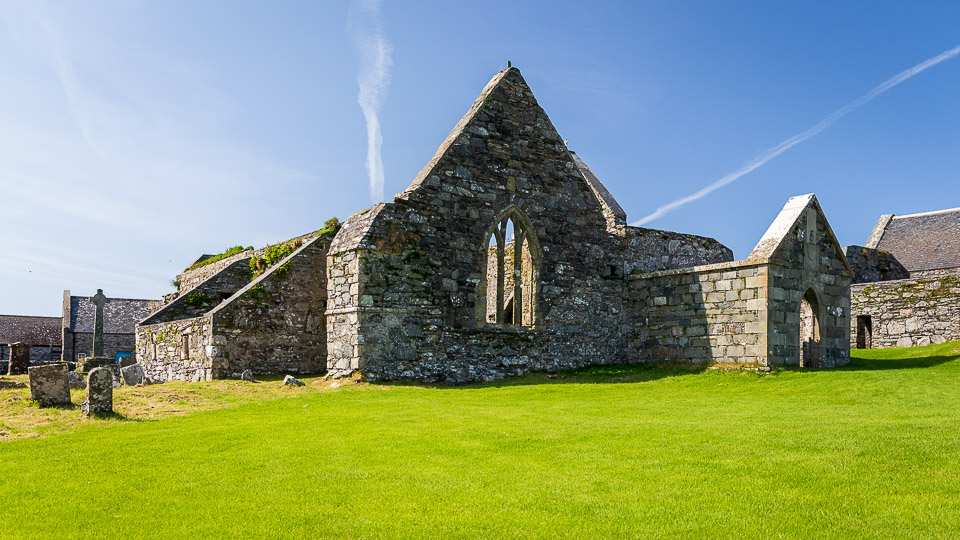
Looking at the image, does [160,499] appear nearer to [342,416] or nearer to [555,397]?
[342,416]

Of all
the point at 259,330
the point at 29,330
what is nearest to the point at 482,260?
the point at 259,330

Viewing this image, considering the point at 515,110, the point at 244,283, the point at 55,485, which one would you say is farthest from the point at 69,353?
the point at 55,485

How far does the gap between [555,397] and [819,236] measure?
321 inches

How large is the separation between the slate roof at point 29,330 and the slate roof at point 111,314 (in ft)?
13.8

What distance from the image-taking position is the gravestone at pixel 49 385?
11.6 metres

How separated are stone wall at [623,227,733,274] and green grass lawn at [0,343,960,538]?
28.0 ft

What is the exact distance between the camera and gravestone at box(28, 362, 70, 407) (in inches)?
457

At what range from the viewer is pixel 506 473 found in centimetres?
671

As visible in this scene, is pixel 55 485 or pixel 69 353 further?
pixel 69 353

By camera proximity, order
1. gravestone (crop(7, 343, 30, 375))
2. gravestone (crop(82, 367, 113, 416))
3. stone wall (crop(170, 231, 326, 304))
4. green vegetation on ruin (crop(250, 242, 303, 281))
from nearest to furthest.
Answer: gravestone (crop(82, 367, 113, 416)), green vegetation on ruin (crop(250, 242, 303, 281)), stone wall (crop(170, 231, 326, 304)), gravestone (crop(7, 343, 30, 375))

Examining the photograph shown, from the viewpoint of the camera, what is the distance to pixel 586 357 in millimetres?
18219

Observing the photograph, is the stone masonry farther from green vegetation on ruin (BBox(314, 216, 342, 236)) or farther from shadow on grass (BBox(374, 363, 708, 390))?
shadow on grass (BBox(374, 363, 708, 390))

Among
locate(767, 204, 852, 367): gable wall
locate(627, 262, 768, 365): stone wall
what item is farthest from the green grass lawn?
locate(627, 262, 768, 365): stone wall

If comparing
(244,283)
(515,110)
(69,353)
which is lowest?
(69,353)
